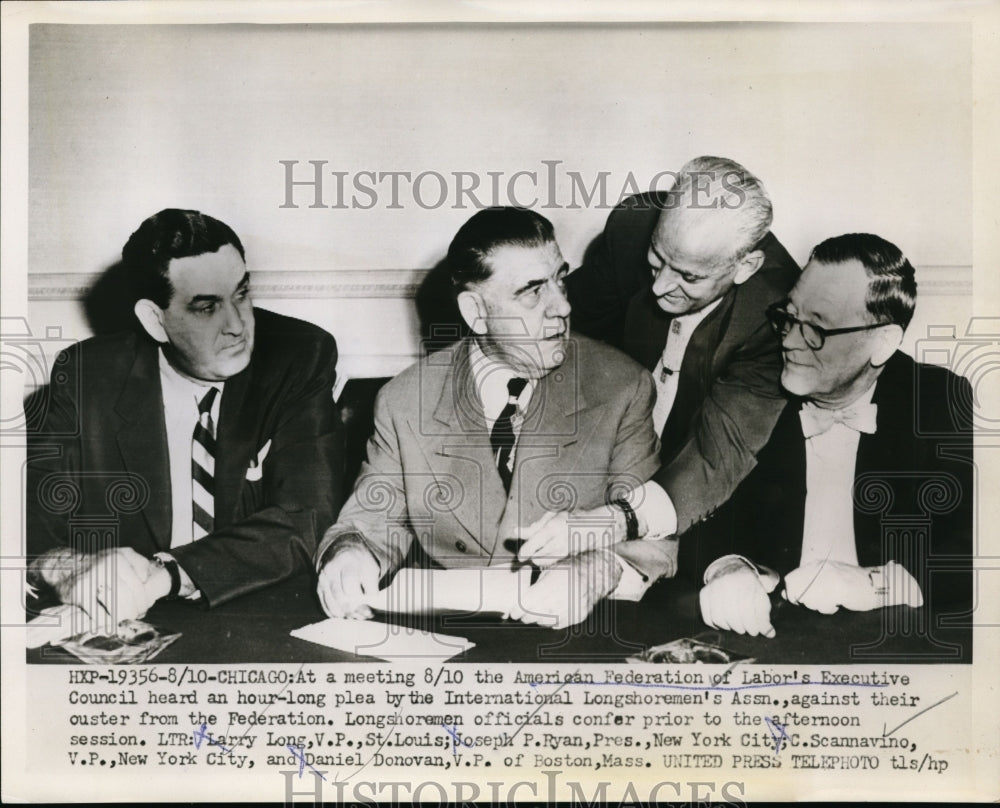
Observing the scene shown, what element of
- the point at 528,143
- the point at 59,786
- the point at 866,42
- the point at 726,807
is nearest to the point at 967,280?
the point at 866,42

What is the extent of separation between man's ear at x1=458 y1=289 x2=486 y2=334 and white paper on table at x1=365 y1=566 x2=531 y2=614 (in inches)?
34.6

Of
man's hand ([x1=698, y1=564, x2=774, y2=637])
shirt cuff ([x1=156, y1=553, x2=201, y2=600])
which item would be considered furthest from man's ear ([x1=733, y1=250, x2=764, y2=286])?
shirt cuff ([x1=156, y1=553, x2=201, y2=600])

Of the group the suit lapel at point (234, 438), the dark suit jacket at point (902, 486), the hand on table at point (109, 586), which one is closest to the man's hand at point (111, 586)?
the hand on table at point (109, 586)

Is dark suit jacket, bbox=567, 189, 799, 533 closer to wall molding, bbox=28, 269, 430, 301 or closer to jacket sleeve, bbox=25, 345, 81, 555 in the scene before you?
wall molding, bbox=28, 269, 430, 301

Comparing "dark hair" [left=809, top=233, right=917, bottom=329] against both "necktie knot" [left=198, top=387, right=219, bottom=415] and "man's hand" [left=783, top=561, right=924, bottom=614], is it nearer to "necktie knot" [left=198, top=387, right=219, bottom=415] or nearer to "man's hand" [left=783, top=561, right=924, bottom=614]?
"man's hand" [left=783, top=561, right=924, bottom=614]

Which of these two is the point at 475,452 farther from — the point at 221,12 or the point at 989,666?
the point at 989,666

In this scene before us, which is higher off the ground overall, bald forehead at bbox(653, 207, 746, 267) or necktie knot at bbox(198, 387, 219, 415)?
bald forehead at bbox(653, 207, 746, 267)

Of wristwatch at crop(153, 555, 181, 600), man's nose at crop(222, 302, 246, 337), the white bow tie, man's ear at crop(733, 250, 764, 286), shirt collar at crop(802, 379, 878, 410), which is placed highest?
man's ear at crop(733, 250, 764, 286)

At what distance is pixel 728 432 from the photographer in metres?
2.94

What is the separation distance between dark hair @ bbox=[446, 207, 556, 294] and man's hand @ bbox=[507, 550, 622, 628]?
1078 millimetres

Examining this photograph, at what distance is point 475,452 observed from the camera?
2.92m

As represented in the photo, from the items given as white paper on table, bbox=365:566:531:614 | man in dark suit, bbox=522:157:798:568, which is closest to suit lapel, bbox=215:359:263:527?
white paper on table, bbox=365:566:531:614

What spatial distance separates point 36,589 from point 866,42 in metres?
3.67

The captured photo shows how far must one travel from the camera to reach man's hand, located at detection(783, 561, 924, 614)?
2.94 metres
